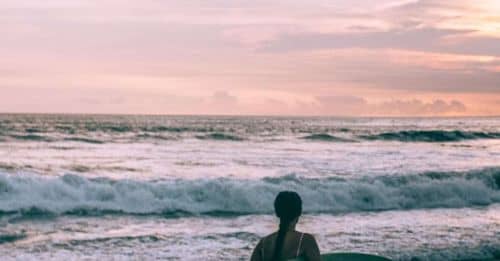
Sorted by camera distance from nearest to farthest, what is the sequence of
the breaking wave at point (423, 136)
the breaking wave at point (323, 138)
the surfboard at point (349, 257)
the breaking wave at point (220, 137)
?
1. the surfboard at point (349, 257)
2. the breaking wave at point (220, 137)
3. the breaking wave at point (323, 138)
4. the breaking wave at point (423, 136)

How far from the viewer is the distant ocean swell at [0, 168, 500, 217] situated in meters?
16.4

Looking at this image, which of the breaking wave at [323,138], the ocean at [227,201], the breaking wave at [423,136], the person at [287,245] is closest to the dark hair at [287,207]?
the person at [287,245]

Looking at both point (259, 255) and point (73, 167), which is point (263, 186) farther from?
point (259, 255)

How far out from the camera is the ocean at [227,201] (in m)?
11.5

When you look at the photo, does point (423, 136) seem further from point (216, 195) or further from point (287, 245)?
point (287, 245)

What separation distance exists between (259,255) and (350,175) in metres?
18.4

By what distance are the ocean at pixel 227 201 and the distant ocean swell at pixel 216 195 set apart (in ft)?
0.12

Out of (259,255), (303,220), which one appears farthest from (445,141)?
(259,255)

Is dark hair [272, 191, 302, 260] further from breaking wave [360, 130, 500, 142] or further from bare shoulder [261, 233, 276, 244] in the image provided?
breaking wave [360, 130, 500, 142]

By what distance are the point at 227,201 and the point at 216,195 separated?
406 millimetres

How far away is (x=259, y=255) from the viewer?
12.8 feet

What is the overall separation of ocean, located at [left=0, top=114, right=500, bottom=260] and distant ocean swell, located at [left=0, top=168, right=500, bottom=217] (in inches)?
1.5

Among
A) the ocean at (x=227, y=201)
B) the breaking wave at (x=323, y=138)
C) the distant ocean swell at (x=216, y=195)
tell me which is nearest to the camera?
the ocean at (x=227, y=201)

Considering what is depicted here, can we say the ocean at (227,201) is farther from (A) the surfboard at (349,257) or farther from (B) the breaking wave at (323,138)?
(B) the breaking wave at (323,138)
